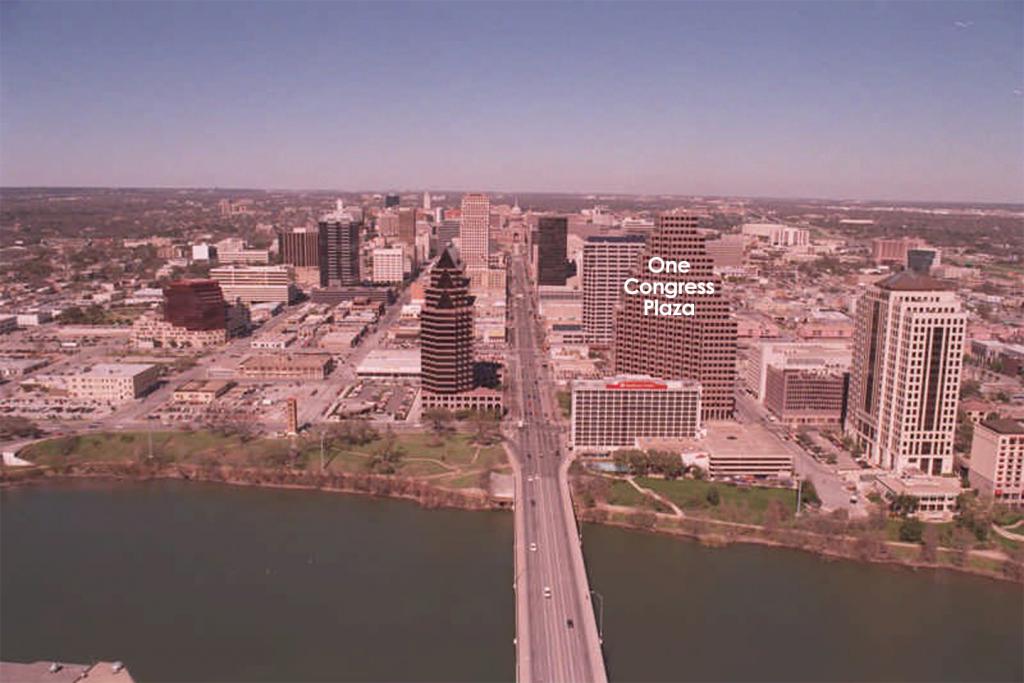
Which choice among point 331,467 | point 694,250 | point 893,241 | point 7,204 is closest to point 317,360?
point 331,467

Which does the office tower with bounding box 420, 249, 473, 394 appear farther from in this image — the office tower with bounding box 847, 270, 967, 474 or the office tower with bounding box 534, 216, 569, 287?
the office tower with bounding box 534, 216, 569, 287

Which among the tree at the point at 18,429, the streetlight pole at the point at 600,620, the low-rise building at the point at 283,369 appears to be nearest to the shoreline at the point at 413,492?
the tree at the point at 18,429

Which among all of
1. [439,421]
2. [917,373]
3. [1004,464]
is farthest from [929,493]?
[439,421]

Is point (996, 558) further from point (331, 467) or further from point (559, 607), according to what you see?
point (331, 467)

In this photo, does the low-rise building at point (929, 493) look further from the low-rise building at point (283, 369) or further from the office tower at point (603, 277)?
the low-rise building at point (283, 369)

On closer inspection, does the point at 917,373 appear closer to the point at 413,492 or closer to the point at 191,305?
the point at 413,492
